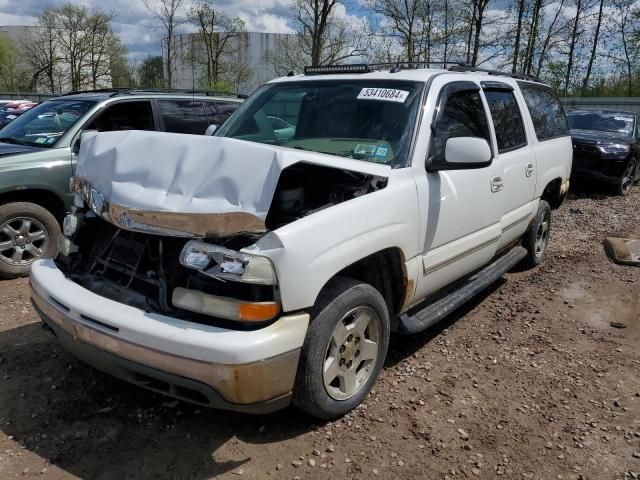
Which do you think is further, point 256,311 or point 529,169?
point 529,169

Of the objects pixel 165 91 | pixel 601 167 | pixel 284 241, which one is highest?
pixel 165 91

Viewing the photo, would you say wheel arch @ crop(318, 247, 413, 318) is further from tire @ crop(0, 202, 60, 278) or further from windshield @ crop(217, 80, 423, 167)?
tire @ crop(0, 202, 60, 278)

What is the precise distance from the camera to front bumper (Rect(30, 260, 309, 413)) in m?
2.33

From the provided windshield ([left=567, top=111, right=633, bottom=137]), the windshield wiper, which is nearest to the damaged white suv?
the windshield wiper

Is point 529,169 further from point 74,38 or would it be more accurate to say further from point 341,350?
point 74,38

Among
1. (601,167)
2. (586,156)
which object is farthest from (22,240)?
(601,167)

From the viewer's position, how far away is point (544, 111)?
558 centimetres

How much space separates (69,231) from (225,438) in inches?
60.7

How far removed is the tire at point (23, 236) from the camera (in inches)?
200

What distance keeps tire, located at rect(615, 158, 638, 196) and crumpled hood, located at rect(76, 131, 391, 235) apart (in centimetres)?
899

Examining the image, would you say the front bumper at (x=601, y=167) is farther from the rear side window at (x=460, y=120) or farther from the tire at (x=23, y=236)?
the tire at (x=23, y=236)

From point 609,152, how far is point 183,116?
7.79m

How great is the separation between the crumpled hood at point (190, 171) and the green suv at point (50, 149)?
1.86 metres

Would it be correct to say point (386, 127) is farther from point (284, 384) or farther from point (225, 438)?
point (225, 438)
